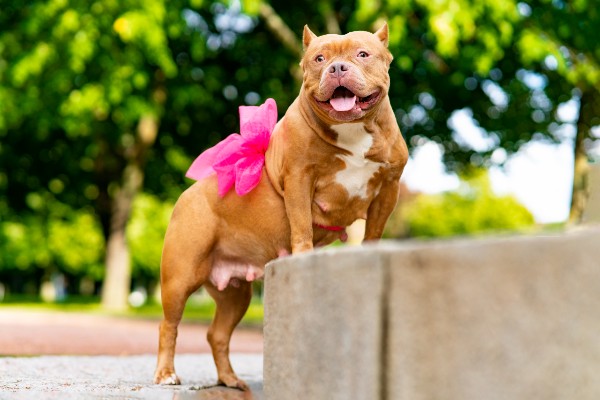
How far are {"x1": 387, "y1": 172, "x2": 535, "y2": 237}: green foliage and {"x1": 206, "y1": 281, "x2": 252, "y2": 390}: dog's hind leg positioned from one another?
53098mm

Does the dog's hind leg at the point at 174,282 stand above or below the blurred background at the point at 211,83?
below

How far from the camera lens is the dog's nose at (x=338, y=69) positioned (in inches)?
154

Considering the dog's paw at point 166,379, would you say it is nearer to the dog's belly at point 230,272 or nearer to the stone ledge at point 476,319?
the dog's belly at point 230,272

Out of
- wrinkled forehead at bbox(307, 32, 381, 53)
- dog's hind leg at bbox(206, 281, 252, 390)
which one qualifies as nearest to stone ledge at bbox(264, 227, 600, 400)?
wrinkled forehead at bbox(307, 32, 381, 53)

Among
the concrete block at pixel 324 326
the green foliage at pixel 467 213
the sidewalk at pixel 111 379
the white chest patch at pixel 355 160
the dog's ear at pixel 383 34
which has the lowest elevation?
the sidewalk at pixel 111 379

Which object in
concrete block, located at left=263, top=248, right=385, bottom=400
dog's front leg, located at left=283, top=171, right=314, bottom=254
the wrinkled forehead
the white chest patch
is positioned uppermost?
the wrinkled forehead

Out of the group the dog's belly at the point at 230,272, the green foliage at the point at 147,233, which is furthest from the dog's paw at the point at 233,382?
the green foliage at the point at 147,233

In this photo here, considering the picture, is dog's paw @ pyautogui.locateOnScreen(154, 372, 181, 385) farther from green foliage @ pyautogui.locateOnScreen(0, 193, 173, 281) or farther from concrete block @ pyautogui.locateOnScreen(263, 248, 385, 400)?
green foliage @ pyautogui.locateOnScreen(0, 193, 173, 281)

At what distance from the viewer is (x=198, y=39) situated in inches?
585

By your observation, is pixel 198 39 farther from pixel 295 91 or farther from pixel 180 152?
pixel 180 152

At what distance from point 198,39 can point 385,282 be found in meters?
12.7

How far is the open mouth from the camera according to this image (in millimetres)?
3982

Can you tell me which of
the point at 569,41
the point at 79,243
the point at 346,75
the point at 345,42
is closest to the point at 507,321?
the point at 346,75

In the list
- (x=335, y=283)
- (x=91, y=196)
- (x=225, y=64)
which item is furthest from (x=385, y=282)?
(x=91, y=196)
